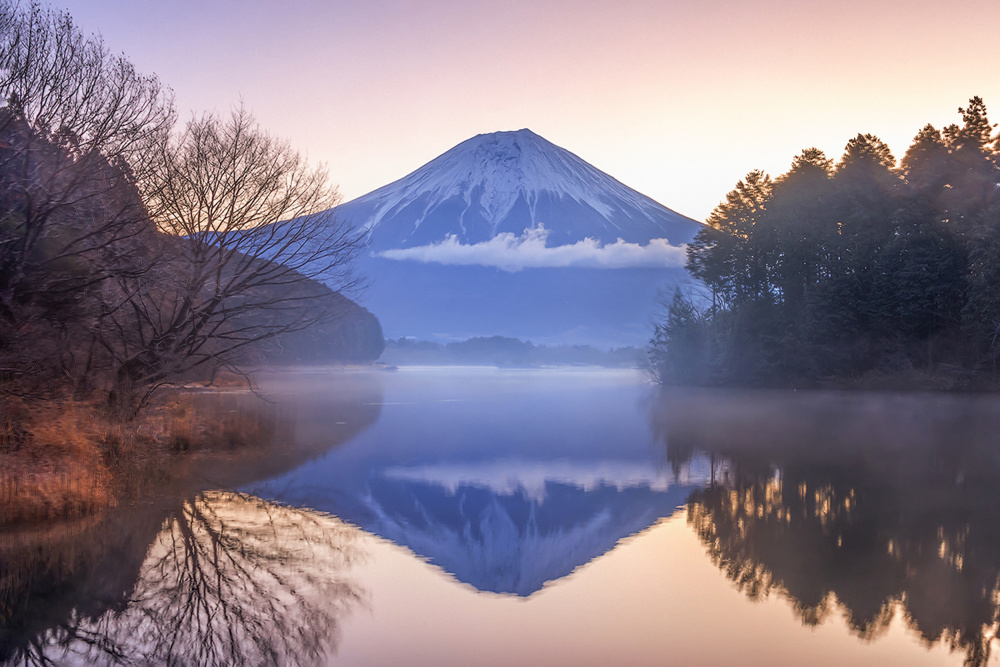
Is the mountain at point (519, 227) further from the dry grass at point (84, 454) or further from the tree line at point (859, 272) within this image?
the dry grass at point (84, 454)

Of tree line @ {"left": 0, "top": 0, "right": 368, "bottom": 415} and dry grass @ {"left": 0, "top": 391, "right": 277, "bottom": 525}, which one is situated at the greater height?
tree line @ {"left": 0, "top": 0, "right": 368, "bottom": 415}

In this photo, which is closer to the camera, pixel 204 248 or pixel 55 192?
pixel 55 192

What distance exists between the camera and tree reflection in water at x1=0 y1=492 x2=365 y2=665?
5684mm

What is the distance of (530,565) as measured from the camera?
8.30 m

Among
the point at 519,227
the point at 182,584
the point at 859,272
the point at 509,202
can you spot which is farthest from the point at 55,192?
the point at 509,202

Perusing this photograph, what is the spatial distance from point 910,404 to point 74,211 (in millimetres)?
30130

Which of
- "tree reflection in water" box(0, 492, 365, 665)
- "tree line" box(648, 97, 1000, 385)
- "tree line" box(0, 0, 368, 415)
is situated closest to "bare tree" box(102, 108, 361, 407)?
"tree line" box(0, 0, 368, 415)

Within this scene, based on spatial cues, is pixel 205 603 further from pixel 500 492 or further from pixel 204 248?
pixel 204 248

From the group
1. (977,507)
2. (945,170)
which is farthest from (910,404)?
(977,507)

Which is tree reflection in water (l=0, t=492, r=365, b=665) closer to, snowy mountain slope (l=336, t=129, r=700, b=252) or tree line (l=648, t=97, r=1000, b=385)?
tree line (l=648, t=97, r=1000, b=385)

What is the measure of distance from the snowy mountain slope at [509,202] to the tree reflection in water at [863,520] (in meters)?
123

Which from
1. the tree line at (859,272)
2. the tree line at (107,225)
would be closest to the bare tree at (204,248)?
the tree line at (107,225)

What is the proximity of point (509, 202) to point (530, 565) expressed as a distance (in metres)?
174

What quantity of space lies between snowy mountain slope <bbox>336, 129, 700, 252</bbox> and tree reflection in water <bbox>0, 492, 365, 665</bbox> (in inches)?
5239
